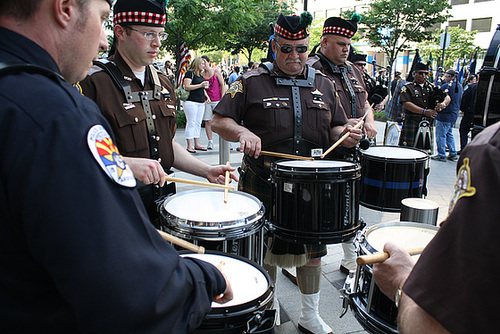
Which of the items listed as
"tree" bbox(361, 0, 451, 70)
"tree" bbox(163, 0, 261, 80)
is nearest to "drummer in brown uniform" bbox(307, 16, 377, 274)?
"tree" bbox(163, 0, 261, 80)

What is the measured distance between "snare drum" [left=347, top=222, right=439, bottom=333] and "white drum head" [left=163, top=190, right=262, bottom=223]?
25.6 inches

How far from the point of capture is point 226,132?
305 centimetres

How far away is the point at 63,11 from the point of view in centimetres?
93

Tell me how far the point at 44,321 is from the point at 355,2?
2048 inches

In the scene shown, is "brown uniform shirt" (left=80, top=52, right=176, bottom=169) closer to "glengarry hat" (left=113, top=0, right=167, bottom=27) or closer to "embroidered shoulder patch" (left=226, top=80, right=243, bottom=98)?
"glengarry hat" (left=113, top=0, right=167, bottom=27)

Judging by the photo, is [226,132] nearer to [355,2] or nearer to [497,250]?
[497,250]

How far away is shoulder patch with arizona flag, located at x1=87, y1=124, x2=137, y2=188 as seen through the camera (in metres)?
0.84

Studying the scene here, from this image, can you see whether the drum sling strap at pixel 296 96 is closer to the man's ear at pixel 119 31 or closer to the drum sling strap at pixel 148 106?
the drum sling strap at pixel 148 106

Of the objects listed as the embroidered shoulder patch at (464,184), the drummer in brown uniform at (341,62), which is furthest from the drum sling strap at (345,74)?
the embroidered shoulder patch at (464,184)

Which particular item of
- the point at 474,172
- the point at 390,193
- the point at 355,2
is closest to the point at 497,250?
the point at 474,172

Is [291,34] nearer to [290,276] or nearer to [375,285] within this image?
[375,285]

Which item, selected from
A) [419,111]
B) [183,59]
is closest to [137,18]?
[419,111]

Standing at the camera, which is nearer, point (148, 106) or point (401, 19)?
point (148, 106)

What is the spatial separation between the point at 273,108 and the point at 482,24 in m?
45.3
